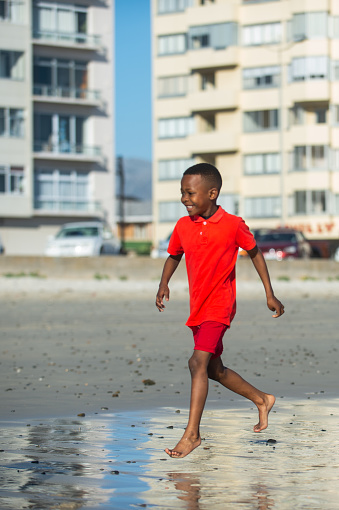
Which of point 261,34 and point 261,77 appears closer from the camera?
point 261,77

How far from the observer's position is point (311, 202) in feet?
225

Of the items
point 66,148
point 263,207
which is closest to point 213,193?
point 66,148

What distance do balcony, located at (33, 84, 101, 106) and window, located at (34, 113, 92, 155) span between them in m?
1.19

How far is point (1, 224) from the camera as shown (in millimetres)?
67562

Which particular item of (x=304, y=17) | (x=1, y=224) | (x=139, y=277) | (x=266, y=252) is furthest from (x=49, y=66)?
(x=139, y=277)

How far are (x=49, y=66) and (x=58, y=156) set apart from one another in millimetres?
5605

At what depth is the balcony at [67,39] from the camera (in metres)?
68.5

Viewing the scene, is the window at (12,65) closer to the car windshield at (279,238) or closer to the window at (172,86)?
the window at (172,86)

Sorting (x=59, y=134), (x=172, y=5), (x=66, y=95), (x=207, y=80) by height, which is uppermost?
(x=172, y=5)

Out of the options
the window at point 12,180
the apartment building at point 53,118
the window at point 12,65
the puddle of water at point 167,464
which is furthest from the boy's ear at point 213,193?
the window at point 12,65

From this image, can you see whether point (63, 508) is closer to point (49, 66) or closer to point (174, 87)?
point (49, 66)

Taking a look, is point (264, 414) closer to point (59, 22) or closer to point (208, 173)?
point (208, 173)

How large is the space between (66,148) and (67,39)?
22.1 feet

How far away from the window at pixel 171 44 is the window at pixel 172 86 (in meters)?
1.74
